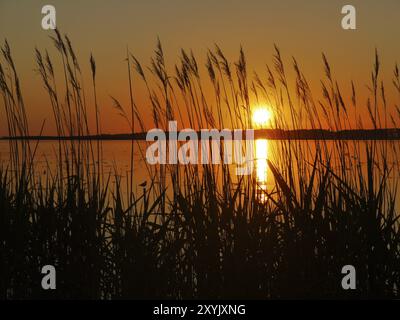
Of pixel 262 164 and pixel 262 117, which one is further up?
pixel 262 117

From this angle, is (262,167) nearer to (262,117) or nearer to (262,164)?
(262,164)

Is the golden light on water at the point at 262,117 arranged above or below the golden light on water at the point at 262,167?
above

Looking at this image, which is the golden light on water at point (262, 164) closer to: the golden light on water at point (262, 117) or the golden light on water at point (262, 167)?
the golden light on water at point (262, 167)

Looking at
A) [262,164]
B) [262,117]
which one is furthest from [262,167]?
[262,117]

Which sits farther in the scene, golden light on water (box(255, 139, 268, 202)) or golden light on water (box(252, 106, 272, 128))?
golden light on water (box(252, 106, 272, 128))

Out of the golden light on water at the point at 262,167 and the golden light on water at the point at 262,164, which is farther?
the golden light on water at the point at 262,164

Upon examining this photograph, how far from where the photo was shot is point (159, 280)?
8.97 ft

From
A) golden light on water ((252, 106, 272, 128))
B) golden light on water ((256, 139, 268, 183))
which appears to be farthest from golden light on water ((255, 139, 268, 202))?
golden light on water ((252, 106, 272, 128))

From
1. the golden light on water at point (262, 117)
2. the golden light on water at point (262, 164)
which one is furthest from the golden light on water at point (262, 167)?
the golden light on water at point (262, 117)

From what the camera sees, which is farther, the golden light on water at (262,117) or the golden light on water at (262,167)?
the golden light on water at (262,117)

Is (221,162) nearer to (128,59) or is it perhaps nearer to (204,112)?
(204,112)

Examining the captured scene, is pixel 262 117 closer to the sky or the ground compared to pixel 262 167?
closer to the sky

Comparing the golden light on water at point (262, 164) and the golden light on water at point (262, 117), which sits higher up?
the golden light on water at point (262, 117)

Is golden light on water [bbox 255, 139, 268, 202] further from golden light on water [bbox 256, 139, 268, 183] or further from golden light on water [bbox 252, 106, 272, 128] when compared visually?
golden light on water [bbox 252, 106, 272, 128]
